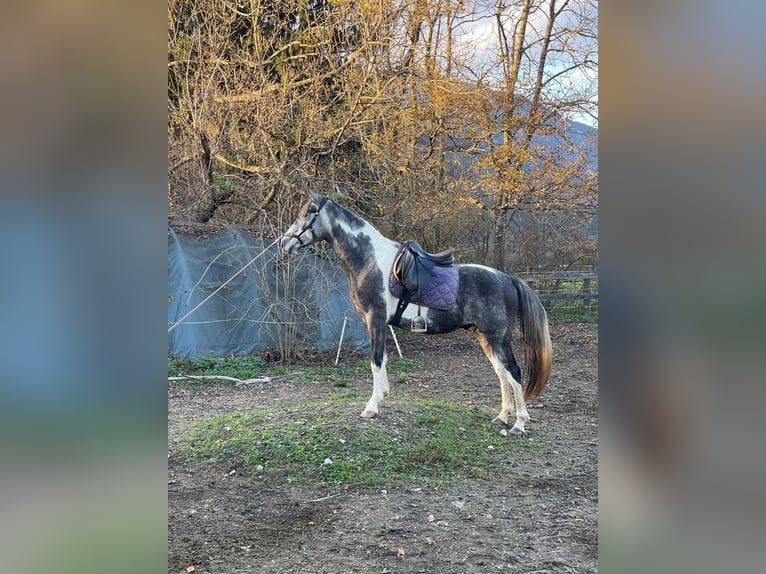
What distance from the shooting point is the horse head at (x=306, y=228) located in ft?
15.2

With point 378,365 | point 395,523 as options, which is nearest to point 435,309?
point 378,365

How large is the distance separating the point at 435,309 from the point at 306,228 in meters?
1.37

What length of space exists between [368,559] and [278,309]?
18.3 ft

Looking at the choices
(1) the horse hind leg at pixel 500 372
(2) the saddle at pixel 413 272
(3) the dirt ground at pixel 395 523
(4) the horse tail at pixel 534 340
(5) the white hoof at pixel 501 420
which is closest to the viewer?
(3) the dirt ground at pixel 395 523

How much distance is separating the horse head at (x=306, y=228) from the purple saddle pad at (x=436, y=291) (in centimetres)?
80

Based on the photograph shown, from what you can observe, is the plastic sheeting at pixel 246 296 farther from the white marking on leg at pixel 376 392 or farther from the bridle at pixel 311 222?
the white marking on leg at pixel 376 392

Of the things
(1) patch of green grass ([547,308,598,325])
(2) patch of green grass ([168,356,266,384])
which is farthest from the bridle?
(1) patch of green grass ([547,308,598,325])

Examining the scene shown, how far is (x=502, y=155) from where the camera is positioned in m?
9.91

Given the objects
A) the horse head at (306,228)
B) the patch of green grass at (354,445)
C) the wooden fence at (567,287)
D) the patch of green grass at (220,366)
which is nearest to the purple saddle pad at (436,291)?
the horse head at (306,228)
